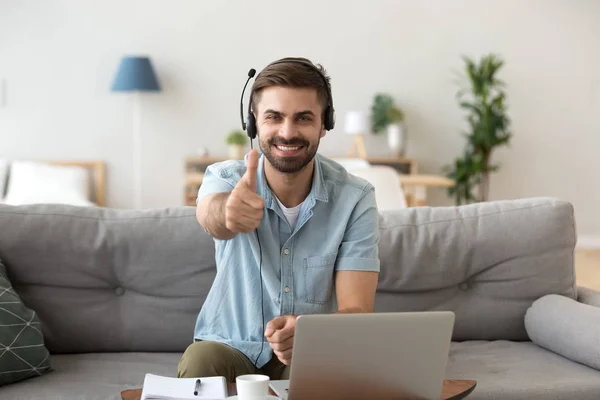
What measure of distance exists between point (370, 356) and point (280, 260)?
2.04ft

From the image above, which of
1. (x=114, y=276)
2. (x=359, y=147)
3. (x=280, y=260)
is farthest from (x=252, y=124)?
(x=359, y=147)

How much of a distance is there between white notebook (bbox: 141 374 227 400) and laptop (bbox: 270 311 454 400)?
0.14 metres

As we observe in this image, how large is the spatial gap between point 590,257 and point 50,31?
14.9ft

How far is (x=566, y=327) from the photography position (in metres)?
2.35

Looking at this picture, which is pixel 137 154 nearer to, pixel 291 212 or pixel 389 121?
pixel 389 121

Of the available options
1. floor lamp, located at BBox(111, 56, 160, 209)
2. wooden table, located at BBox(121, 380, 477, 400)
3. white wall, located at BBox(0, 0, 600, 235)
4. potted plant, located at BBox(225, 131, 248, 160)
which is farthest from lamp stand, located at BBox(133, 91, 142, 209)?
wooden table, located at BBox(121, 380, 477, 400)

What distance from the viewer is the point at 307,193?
6.91 feet

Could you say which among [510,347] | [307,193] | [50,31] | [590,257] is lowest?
[590,257]

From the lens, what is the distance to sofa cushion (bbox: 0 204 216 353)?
240cm

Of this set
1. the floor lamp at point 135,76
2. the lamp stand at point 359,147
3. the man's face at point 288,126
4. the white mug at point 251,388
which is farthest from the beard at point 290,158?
the lamp stand at point 359,147

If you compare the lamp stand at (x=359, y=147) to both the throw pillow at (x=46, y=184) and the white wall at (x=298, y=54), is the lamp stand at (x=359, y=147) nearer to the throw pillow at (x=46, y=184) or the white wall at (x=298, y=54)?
the white wall at (x=298, y=54)

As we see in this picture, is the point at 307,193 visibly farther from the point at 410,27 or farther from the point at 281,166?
the point at 410,27

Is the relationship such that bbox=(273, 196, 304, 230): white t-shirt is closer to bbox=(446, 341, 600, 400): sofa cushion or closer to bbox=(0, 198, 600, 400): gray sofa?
bbox=(0, 198, 600, 400): gray sofa

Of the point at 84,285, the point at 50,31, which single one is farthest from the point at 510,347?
the point at 50,31
